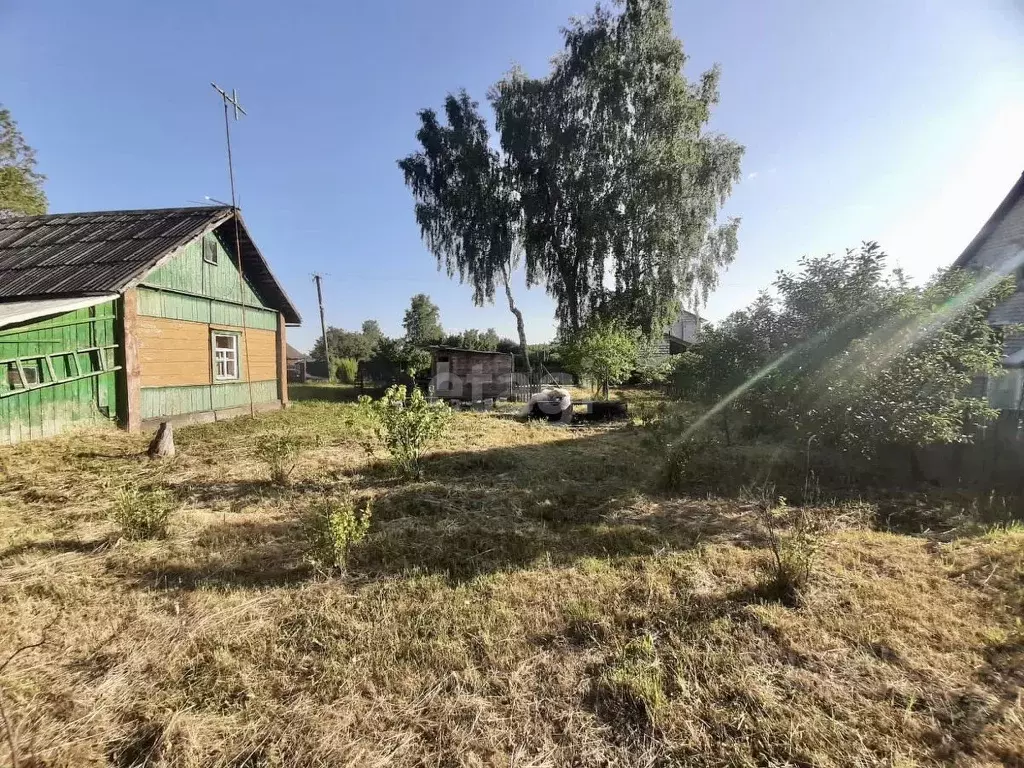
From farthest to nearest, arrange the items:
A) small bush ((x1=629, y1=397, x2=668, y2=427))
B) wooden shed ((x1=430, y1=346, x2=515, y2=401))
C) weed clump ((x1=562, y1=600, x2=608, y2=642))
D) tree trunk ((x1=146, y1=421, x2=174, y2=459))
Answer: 1. wooden shed ((x1=430, y1=346, x2=515, y2=401))
2. small bush ((x1=629, y1=397, x2=668, y2=427))
3. tree trunk ((x1=146, y1=421, x2=174, y2=459))
4. weed clump ((x1=562, y1=600, x2=608, y2=642))

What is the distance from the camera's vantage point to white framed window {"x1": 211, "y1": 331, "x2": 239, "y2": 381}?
12266mm

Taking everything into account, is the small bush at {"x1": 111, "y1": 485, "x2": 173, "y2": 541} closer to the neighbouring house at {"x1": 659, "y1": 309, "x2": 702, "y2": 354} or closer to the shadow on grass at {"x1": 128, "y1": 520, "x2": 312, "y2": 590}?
the shadow on grass at {"x1": 128, "y1": 520, "x2": 312, "y2": 590}

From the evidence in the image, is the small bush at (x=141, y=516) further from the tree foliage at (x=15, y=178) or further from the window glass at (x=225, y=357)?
the tree foliage at (x=15, y=178)

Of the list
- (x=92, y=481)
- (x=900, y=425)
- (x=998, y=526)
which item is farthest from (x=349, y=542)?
(x=998, y=526)

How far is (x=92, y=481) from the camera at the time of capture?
613 cm

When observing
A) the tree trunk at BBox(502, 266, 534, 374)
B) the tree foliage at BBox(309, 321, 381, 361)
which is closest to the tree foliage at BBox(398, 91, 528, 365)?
the tree trunk at BBox(502, 266, 534, 374)

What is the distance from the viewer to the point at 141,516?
166 inches

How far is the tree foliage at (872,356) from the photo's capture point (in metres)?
5.40

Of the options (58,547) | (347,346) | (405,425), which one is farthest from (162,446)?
(347,346)

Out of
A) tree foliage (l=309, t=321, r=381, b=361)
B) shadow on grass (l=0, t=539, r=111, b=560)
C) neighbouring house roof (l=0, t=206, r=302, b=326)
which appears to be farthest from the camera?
tree foliage (l=309, t=321, r=381, b=361)

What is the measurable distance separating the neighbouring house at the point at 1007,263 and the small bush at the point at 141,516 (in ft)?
45.8

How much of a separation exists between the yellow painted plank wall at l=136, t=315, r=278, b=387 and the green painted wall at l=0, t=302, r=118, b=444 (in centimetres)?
72

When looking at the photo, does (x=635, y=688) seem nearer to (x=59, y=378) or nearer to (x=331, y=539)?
(x=331, y=539)

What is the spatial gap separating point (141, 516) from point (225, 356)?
10210mm
